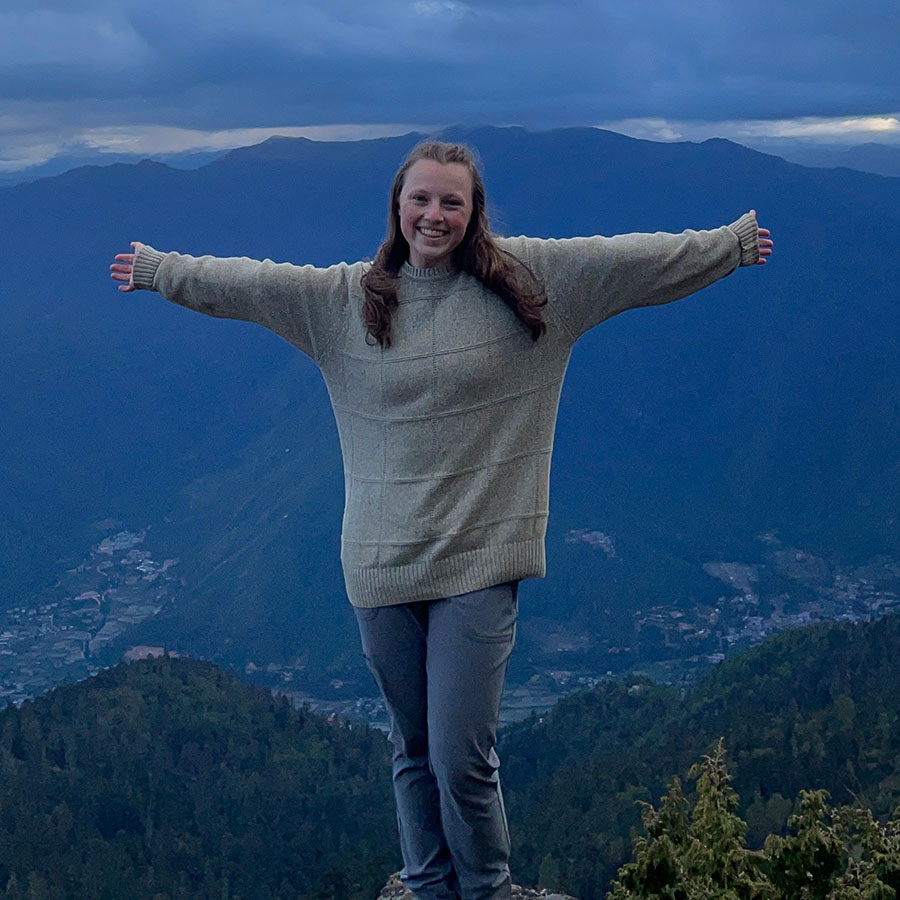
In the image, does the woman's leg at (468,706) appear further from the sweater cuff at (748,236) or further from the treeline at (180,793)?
the treeline at (180,793)

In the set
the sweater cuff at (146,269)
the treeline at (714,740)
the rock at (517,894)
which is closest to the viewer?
the sweater cuff at (146,269)

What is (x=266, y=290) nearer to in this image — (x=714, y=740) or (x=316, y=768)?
(x=714, y=740)

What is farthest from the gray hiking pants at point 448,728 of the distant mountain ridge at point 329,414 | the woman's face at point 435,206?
the distant mountain ridge at point 329,414

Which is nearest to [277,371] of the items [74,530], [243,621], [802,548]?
[74,530]

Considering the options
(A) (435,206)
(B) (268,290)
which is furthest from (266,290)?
(A) (435,206)

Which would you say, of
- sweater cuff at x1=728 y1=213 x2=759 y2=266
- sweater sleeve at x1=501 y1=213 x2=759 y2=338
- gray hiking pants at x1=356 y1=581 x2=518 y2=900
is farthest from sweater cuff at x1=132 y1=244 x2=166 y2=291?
sweater cuff at x1=728 y1=213 x2=759 y2=266
